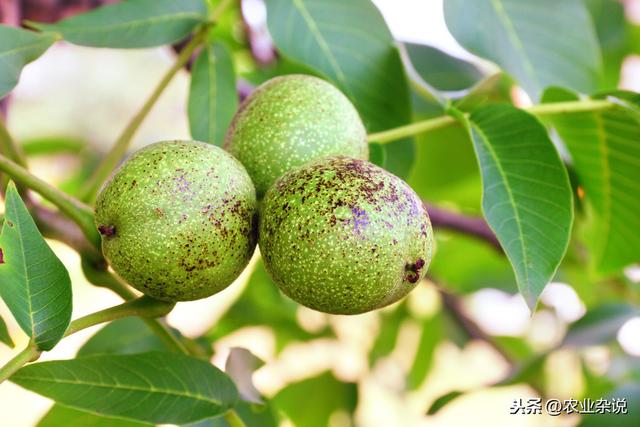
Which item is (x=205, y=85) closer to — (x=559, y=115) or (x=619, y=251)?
(x=559, y=115)

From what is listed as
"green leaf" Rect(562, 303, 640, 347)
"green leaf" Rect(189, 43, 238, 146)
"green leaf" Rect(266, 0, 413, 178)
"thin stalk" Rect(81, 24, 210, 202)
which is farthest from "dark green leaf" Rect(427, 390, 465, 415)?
"thin stalk" Rect(81, 24, 210, 202)

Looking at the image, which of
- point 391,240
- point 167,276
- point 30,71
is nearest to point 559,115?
point 391,240

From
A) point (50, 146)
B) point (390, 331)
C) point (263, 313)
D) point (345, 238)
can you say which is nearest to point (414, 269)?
point (345, 238)

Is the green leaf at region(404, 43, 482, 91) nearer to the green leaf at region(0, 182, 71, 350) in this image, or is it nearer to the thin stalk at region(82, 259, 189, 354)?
the thin stalk at region(82, 259, 189, 354)

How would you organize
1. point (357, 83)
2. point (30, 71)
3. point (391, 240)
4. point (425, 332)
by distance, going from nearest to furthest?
point (391, 240) → point (357, 83) → point (425, 332) → point (30, 71)

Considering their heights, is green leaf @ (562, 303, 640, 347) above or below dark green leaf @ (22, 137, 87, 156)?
below

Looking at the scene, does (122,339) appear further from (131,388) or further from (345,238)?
(345,238)
